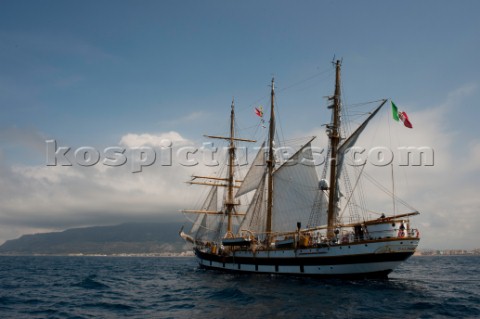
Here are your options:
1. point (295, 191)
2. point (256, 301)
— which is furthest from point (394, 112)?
point (256, 301)

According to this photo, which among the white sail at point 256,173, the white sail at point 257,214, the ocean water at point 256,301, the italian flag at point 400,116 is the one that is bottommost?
the ocean water at point 256,301

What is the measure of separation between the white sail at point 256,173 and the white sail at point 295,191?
4.09 m

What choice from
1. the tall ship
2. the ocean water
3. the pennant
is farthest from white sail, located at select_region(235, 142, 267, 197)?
the pennant

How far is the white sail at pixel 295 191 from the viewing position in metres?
47.5

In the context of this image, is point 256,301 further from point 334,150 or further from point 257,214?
point 257,214

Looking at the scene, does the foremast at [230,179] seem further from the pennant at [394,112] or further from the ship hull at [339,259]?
the pennant at [394,112]

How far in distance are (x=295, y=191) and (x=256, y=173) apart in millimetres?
9324

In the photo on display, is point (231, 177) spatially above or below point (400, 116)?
Answer: below

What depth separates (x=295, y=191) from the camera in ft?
162

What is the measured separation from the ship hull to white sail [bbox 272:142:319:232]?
5.40 metres

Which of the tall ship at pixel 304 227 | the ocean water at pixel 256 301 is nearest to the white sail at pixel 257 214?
the tall ship at pixel 304 227

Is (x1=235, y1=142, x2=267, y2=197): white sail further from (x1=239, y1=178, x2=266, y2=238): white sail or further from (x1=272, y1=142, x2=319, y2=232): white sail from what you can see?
(x1=272, y1=142, x2=319, y2=232): white sail

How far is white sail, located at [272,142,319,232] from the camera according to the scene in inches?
1871

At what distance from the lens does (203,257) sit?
210 ft
